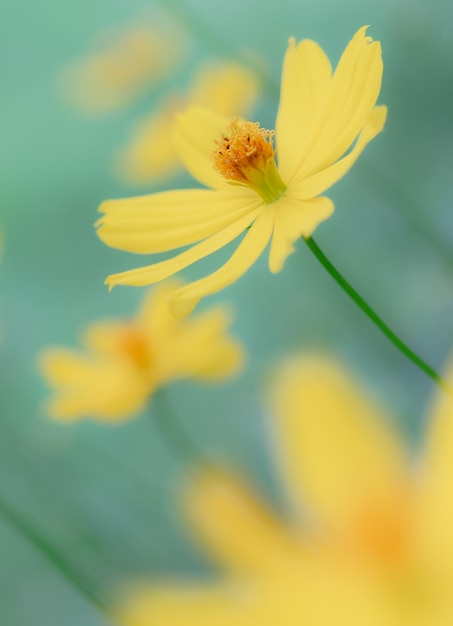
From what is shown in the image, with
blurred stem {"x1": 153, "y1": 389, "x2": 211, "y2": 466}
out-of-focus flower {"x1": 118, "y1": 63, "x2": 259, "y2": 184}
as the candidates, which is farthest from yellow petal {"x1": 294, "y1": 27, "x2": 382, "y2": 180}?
out-of-focus flower {"x1": 118, "y1": 63, "x2": 259, "y2": 184}

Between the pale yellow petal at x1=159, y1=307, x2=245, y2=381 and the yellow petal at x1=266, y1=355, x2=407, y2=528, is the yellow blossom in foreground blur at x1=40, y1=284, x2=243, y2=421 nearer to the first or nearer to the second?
the pale yellow petal at x1=159, y1=307, x2=245, y2=381

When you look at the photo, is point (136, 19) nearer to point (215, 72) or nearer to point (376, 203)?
point (215, 72)

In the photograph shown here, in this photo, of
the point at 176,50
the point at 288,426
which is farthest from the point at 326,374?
the point at 176,50

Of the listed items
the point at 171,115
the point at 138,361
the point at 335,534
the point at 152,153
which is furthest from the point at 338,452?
the point at 152,153

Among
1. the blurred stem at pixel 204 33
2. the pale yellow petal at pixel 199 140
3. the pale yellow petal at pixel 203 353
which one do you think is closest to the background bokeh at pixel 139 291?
the blurred stem at pixel 204 33

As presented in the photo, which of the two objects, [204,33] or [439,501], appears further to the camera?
[204,33]

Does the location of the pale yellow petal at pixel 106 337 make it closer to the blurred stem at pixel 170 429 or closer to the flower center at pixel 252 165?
the blurred stem at pixel 170 429

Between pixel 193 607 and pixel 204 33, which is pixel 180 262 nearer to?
pixel 193 607
